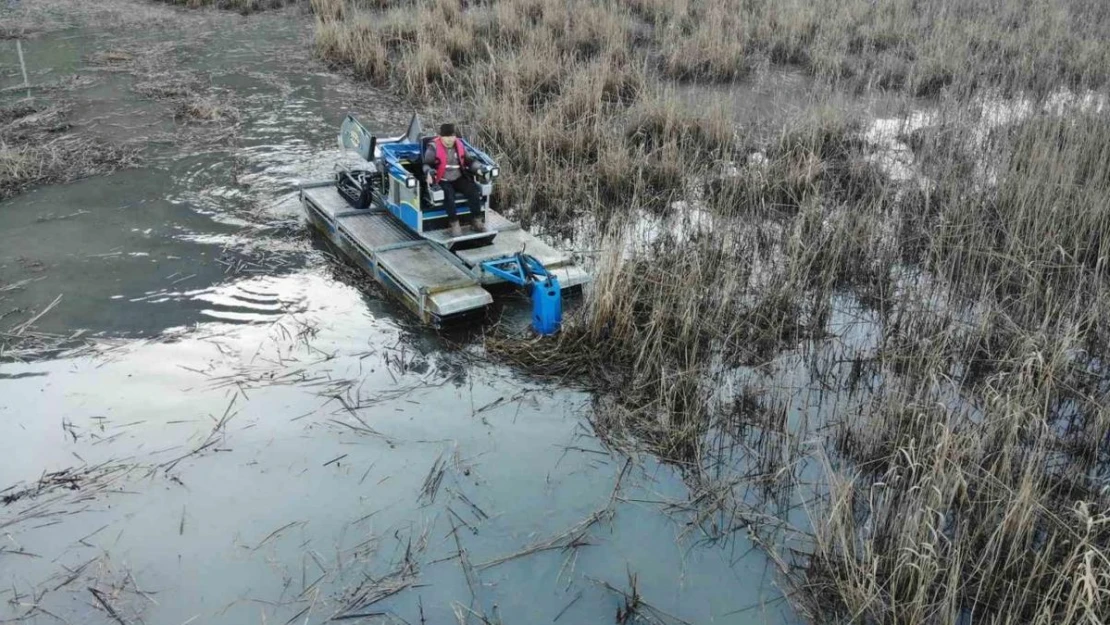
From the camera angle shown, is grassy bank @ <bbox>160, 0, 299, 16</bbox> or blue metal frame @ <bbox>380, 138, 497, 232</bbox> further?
grassy bank @ <bbox>160, 0, 299, 16</bbox>

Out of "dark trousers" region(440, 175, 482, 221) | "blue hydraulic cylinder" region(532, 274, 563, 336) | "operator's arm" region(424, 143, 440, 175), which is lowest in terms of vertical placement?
"blue hydraulic cylinder" region(532, 274, 563, 336)

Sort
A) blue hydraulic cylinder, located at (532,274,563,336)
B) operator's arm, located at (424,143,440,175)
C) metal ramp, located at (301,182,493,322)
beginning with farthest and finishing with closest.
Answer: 1. operator's arm, located at (424,143,440,175)
2. metal ramp, located at (301,182,493,322)
3. blue hydraulic cylinder, located at (532,274,563,336)

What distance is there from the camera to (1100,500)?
486cm

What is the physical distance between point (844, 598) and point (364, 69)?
35.9ft

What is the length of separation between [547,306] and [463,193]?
4.95ft

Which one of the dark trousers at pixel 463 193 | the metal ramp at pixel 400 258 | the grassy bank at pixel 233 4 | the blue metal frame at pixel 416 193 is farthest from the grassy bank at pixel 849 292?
the grassy bank at pixel 233 4

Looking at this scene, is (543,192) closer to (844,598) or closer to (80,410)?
(80,410)

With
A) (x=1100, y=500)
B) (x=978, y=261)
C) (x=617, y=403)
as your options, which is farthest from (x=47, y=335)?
(x=978, y=261)

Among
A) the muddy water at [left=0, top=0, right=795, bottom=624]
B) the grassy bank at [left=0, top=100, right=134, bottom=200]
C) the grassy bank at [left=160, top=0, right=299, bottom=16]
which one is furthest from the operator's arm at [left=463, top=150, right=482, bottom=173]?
the grassy bank at [left=160, top=0, right=299, bottom=16]

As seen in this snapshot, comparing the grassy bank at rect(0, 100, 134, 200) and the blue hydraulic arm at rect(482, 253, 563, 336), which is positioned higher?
the grassy bank at rect(0, 100, 134, 200)

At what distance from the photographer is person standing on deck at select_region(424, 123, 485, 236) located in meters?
7.22

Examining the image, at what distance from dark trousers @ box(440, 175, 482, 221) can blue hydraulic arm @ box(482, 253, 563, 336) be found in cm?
64

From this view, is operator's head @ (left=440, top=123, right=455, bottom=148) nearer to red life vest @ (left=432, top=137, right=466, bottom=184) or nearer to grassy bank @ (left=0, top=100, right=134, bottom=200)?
red life vest @ (left=432, top=137, right=466, bottom=184)

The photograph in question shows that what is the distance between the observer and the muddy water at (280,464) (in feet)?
14.7
